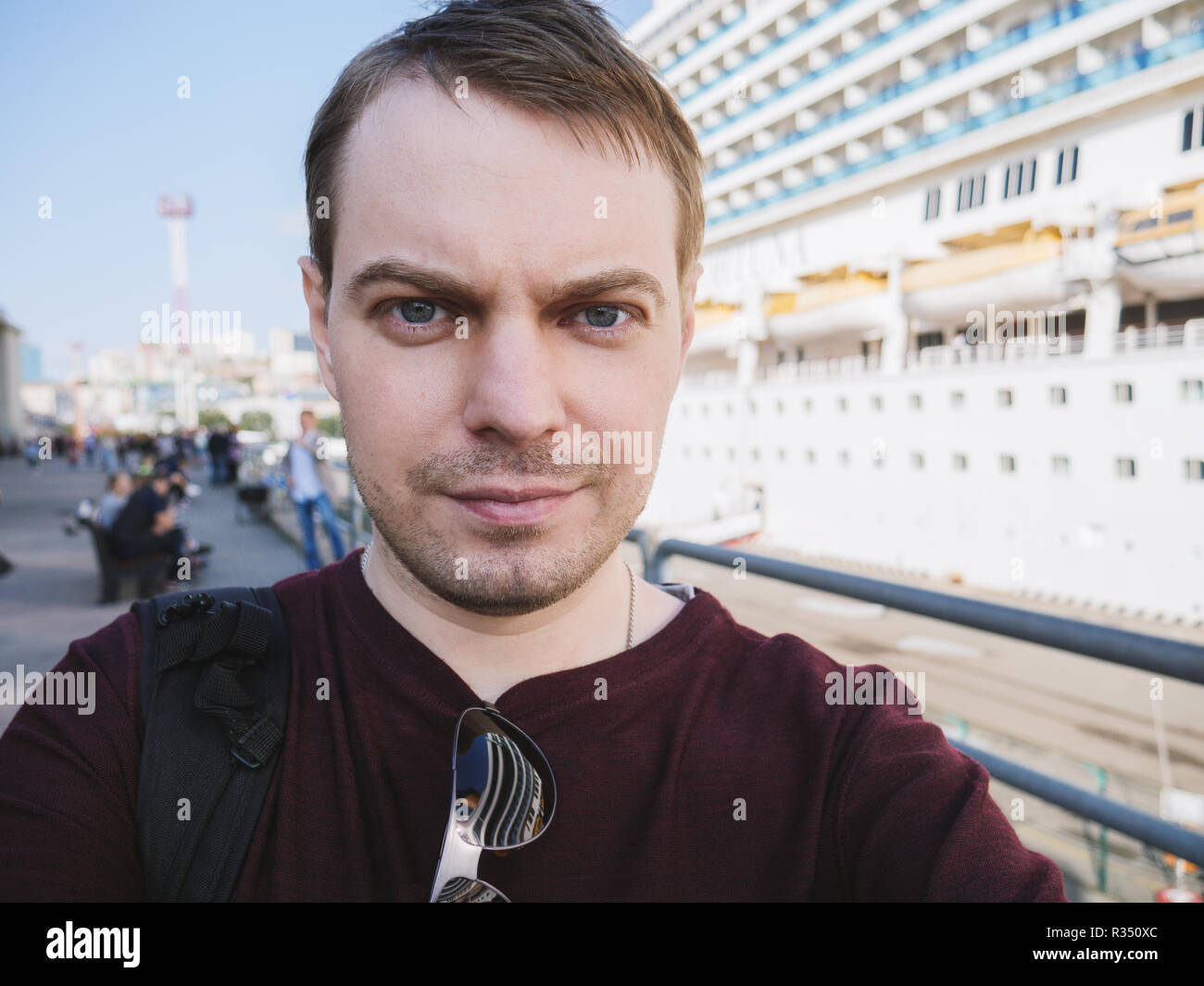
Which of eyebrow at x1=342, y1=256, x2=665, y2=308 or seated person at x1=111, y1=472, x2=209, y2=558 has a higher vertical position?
eyebrow at x1=342, y1=256, x2=665, y2=308

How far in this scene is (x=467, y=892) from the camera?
99cm

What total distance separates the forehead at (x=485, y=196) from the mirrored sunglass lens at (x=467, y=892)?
0.78 m

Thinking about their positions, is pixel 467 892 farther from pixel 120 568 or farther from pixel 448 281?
pixel 120 568

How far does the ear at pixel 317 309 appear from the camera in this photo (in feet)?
4.32

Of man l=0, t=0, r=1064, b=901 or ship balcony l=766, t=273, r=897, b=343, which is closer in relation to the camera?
man l=0, t=0, r=1064, b=901

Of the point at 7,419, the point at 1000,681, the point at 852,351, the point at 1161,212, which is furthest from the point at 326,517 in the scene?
the point at 7,419

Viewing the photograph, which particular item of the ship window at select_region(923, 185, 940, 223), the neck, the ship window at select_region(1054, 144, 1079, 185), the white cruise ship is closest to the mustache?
the neck

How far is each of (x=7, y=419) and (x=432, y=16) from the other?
231 feet

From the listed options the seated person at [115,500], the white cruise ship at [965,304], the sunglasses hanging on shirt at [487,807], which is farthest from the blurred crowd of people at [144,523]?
the white cruise ship at [965,304]

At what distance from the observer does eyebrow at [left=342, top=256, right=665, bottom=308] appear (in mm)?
1042

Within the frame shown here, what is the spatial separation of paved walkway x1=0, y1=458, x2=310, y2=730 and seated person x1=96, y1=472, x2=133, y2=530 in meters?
0.74

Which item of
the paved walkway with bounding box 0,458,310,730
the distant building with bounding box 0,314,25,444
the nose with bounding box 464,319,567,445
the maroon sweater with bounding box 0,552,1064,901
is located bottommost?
the paved walkway with bounding box 0,458,310,730

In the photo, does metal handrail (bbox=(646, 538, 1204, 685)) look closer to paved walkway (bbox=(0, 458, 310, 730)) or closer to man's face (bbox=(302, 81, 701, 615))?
man's face (bbox=(302, 81, 701, 615))

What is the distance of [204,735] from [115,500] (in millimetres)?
9192
